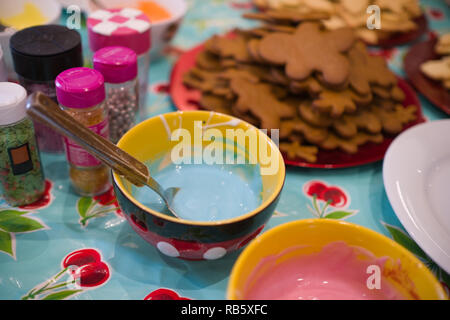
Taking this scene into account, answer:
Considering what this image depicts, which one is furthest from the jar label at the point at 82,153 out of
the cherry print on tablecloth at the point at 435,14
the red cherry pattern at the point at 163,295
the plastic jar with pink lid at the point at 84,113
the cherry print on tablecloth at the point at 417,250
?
the cherry print on tablecloth at the point at 435,14

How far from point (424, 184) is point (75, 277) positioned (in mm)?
542

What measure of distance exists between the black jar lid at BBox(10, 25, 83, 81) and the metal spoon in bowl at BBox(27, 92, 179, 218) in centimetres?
17

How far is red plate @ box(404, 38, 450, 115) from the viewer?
934mm

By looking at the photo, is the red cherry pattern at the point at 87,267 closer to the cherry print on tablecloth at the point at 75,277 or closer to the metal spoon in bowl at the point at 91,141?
the cherry print on tablecloth at the point at 75,277

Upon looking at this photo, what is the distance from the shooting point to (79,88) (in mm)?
583

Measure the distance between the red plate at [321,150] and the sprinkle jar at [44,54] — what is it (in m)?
0.25

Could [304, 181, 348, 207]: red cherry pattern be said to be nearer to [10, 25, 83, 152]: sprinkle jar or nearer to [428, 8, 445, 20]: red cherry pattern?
[10, 25, 83, 152]: sprinkle jar

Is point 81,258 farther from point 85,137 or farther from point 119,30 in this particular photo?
point 119,30

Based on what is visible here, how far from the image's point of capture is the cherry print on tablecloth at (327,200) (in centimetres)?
71

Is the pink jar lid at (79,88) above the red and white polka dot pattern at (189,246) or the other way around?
above

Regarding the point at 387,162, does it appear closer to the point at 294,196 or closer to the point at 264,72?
the point at 294,196

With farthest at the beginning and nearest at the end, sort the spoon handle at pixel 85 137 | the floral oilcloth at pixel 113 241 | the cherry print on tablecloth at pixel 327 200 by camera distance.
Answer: the cherry print on tablecloth at pixel 327 200 → the floral oilcloth at pixel 113 241 → the spoon handle at pixel 85 137
